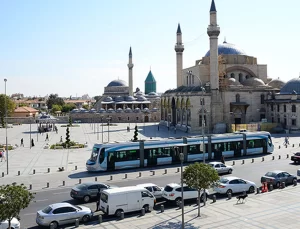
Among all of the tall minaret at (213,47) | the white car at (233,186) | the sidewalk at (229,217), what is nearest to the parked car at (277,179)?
the white car at (233,186)

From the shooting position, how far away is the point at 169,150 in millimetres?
30094

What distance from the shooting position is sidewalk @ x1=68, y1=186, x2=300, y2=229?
15.5 metres

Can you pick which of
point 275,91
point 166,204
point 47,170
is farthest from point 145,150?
point 275,91

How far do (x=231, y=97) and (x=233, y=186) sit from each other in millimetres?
39897

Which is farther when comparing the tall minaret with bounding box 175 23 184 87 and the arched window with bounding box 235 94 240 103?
the tall minaret with bounding box 175 23 184 87

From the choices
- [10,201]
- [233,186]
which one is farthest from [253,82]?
[10,201]

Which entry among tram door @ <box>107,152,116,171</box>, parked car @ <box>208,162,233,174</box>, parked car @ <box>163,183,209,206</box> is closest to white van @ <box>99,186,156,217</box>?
parked car @ <box>163,183,209,206</box>

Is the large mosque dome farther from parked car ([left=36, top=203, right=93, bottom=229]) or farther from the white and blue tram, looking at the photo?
parked car ([left=36, top=203, right=93, bottom=229])

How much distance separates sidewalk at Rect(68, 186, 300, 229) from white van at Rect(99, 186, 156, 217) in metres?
0.44

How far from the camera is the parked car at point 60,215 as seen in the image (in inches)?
612

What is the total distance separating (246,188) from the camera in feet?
69.5

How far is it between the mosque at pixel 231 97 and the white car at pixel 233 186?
1340 inches

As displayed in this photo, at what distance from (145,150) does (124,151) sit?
1915 millimetres

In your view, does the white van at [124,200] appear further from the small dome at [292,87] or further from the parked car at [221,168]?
the small dome at [292,87]
